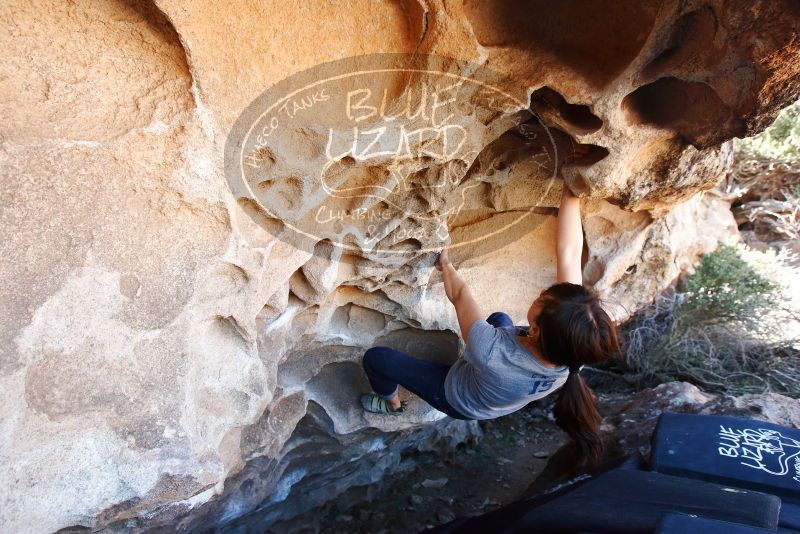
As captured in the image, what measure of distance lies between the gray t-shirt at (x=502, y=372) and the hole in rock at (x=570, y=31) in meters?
0.68

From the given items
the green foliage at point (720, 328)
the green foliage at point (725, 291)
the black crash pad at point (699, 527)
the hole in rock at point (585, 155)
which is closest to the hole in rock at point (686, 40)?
the hole in rock at point (585, 155)

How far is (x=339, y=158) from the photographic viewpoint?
147cm

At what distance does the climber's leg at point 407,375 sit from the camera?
1.90 meters

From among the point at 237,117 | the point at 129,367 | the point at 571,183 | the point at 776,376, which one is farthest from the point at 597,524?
the point at 776,376

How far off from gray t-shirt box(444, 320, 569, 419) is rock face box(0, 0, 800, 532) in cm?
48

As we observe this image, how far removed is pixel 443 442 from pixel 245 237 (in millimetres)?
1984

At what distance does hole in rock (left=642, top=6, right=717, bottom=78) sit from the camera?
129 centimetres

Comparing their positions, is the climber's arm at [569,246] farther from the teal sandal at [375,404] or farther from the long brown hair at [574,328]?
the teal sandal at [375,404]

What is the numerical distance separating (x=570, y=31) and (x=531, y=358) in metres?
0.81

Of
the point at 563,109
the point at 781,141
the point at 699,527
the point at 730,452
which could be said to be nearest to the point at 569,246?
the point at 563,109

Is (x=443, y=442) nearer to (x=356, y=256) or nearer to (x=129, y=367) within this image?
(x=356, y=256)

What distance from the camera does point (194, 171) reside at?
4.19 feet

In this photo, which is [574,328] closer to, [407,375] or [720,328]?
[407,375]

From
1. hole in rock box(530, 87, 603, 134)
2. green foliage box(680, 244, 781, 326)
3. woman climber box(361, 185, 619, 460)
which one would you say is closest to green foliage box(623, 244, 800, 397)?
A: green foliage box(680, 244, 781, 326)
